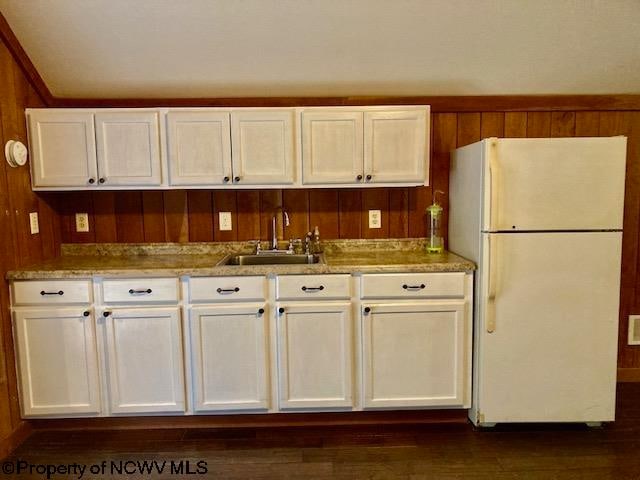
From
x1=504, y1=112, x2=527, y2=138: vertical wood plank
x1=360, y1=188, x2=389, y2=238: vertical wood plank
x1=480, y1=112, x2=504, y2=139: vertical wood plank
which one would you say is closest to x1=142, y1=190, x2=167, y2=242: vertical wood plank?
x1=360, y1=188, x2=389, y2=238: vertical wood plank

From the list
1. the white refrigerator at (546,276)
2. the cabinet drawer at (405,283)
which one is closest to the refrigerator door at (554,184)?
the white refrigerator at (546,276)

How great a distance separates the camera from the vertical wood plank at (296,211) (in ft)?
9.19

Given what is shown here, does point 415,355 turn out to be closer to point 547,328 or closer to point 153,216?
point 547,328

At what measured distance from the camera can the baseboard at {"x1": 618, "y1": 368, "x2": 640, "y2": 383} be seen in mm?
2889

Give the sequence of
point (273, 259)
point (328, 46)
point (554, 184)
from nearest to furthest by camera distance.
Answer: point (554, 184) → point (328, 46) → point (273, 259)

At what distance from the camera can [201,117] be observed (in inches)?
95.6

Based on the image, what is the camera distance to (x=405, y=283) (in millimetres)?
2273

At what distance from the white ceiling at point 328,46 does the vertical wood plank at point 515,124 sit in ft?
0.50

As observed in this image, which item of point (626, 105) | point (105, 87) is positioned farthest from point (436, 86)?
point (105, 87)

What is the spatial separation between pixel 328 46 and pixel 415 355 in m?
1.81

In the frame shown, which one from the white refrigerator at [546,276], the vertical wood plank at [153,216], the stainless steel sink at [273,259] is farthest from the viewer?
the vertical wood plank at [153,216]

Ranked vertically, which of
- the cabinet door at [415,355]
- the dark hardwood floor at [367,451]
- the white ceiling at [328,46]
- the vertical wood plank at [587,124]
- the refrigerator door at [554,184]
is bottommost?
the dark hardwood floor at [367,451]

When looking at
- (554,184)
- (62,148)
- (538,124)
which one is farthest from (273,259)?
(538,124)

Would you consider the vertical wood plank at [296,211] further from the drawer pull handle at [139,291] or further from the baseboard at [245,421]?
the baseboard at [245,421]
